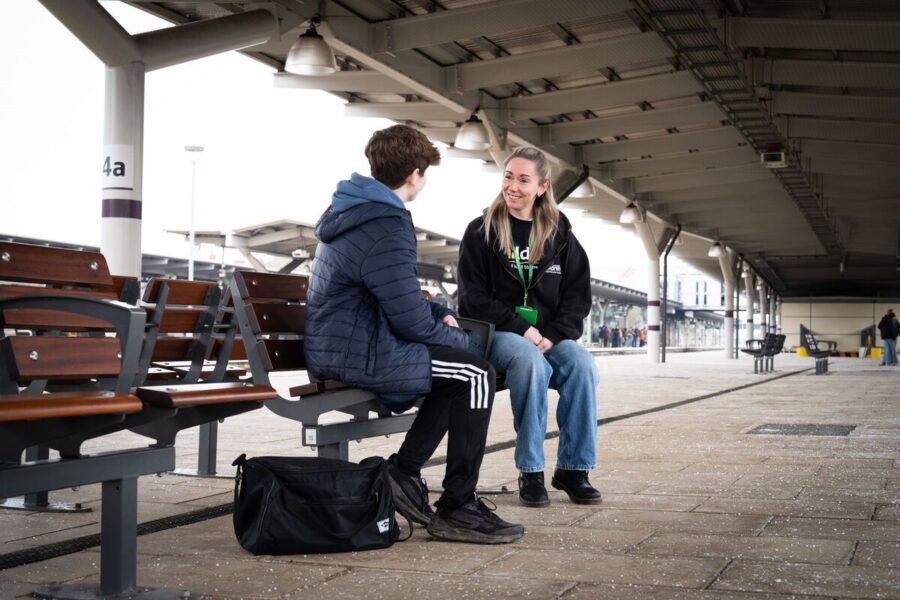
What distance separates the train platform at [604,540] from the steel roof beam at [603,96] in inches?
469

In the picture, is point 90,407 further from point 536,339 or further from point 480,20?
point 480,20

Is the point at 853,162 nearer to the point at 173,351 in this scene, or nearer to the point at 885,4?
the point at 885,4

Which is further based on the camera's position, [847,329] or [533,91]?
[847,329]

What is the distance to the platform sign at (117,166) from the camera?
36.0 ft

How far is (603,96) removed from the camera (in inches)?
751

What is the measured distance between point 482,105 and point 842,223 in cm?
2306

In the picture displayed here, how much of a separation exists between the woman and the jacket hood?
3.28 feet

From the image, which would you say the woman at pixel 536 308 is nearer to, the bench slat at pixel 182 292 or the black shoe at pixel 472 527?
the black shoe at pixel 472 527

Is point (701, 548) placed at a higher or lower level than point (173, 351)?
lower

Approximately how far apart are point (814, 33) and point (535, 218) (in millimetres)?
10945

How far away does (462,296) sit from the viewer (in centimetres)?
494

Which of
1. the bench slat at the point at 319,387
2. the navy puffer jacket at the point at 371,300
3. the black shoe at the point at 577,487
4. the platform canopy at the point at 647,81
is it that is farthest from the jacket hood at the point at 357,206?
the platform canopy at the point at 647,81

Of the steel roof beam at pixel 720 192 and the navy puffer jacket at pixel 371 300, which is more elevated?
the steel roof beam at pixel 720 192

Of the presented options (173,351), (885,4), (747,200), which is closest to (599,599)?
(173,351)
